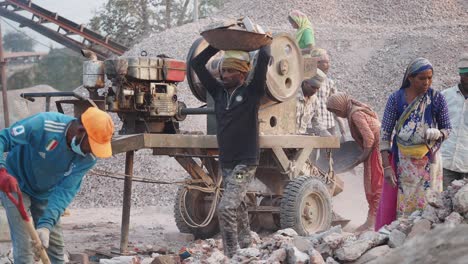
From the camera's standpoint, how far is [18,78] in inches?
1168

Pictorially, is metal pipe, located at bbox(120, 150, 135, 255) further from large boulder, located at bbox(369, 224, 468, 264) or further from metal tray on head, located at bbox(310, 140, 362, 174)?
large boulder, located at bbox(369, 224, 468, 264)

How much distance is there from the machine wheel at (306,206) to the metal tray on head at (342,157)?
143 cm

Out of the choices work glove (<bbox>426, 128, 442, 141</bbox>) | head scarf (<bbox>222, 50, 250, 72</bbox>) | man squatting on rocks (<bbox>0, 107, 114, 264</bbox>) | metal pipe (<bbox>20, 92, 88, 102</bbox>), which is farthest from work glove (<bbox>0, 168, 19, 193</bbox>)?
metal pipe (<bbox>20, 92, 88, 102</bbox>)

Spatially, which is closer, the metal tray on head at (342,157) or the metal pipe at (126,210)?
the metal pipe at (126,210)

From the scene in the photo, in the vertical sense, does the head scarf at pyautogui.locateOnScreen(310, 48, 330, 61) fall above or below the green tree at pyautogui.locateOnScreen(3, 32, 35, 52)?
below

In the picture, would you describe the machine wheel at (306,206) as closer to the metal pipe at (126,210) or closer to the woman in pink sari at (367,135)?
the woman in pink sari at (367,135)

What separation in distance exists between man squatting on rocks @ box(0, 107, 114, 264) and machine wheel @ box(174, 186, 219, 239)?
142 inches

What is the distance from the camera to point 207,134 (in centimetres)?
880

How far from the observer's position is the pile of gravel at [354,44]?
1431 cm

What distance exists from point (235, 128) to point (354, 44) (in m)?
17.4

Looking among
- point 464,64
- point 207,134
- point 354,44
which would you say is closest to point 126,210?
point 207,134

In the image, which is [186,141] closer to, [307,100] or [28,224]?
[307,100]

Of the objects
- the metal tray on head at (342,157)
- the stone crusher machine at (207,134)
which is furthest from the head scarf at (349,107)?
the metal tray on head at (342,157)

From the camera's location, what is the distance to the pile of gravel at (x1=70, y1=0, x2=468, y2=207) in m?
14.3
